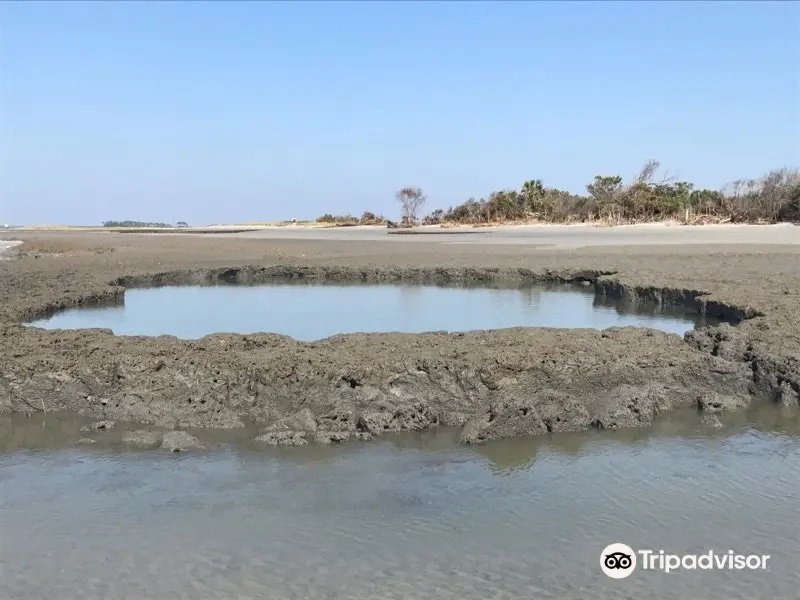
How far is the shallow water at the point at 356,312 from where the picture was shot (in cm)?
1136

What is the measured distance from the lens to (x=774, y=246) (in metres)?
23.0

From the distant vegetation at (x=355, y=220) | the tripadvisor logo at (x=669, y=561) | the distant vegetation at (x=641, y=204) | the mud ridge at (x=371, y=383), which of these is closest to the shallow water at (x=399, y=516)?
the tripadvisor logo at (x=669, y=561)

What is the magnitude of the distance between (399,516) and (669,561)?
1646 mm

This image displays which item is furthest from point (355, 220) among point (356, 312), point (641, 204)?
point (356, 312)

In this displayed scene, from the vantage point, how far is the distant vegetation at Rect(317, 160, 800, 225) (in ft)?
128

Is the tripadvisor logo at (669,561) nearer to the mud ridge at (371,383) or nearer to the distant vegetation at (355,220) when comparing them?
the mud ridge at (371,383)

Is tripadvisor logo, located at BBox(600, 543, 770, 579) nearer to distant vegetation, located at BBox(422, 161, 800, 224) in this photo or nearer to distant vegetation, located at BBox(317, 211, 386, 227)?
distant vegetation, located at BBox(422, 161, 800, 224)

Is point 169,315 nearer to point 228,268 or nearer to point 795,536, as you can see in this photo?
point 228,268

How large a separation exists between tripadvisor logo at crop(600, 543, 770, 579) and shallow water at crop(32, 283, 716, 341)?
6546mm

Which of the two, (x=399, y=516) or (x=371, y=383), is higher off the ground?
(x=371, y=383)

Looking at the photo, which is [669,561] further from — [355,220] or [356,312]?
[355,220]

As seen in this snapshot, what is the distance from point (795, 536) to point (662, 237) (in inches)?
1073

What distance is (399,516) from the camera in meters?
4.76

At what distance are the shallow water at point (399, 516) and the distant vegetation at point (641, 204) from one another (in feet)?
119
